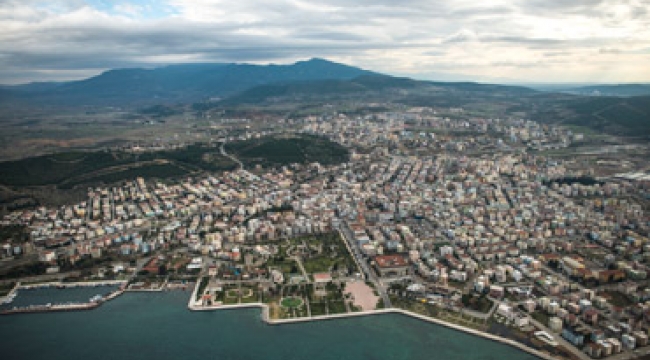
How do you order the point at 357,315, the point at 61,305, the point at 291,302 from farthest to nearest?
1. the point at 61,305
2. the point at 291,302
3. the point at 357,315

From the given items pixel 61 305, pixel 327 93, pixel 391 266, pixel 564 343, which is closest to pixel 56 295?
pixel 61 305

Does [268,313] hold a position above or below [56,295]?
above

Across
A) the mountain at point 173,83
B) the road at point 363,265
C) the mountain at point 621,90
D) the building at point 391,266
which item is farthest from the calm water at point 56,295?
the mountain at point 173,83

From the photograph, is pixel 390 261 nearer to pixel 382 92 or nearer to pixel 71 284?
pixel 71 284

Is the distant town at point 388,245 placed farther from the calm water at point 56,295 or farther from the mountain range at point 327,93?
the mountain range at point 327,93

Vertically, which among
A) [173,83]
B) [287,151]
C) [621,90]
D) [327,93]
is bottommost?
[287,151]

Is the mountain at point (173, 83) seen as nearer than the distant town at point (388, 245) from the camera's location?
No

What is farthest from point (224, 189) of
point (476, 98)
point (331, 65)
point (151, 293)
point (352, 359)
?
point (331, 65)
